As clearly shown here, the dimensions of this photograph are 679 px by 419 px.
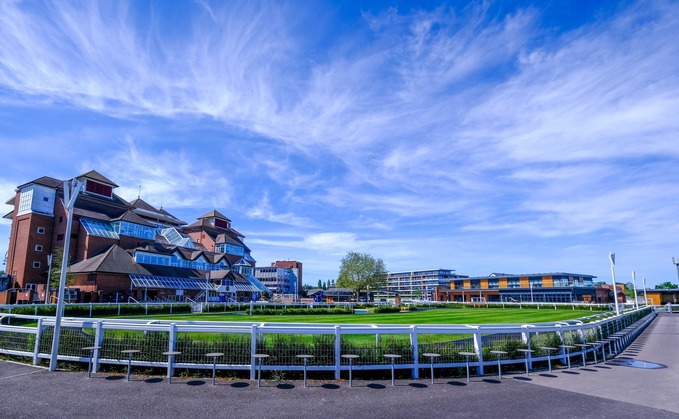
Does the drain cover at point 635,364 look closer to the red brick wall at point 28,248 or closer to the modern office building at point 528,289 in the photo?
the red brick wall at point 28,248

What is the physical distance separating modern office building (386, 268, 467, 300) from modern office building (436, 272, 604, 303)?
58285 millimetres

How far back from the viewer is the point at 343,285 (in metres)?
91.1

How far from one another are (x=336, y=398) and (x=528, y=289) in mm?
92892

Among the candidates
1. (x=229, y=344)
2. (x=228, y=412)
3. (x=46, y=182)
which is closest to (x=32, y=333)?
(x=229, y=344)

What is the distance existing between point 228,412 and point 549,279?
9628cm

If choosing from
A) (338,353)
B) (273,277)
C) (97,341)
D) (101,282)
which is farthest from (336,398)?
(273,277)

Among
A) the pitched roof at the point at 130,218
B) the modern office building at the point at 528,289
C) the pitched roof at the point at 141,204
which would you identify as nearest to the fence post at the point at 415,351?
the pitched roof at the point at 130,218

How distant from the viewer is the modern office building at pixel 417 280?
16591 centimetres

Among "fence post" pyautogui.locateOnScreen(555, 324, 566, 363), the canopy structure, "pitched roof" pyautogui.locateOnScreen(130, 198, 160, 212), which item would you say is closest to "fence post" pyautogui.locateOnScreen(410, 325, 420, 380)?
"fence post" pyautogui.locateOnScreen(555, 324, 566, 363)

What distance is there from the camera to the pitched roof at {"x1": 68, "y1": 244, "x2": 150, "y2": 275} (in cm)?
4488

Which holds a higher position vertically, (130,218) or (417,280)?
(130,218)

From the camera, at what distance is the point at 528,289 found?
89.4 meters

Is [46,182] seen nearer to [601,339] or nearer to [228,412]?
[228,412]

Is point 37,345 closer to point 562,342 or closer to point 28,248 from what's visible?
point 562,342
